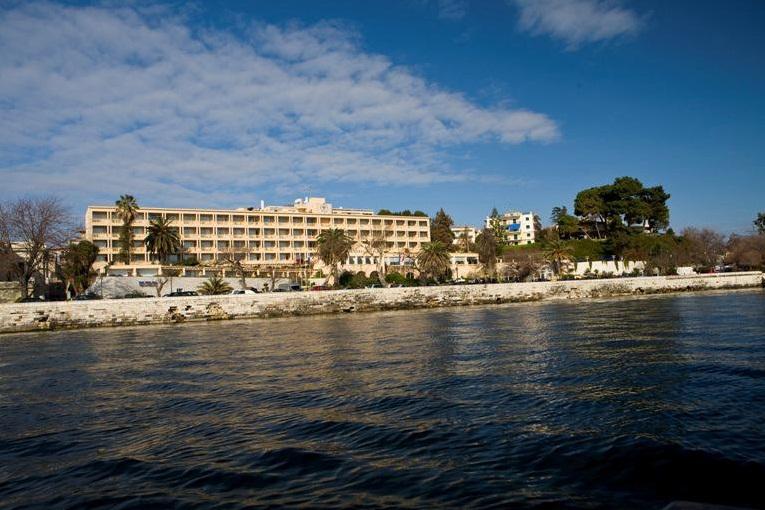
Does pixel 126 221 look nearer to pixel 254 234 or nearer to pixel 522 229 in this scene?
pixel 254 234

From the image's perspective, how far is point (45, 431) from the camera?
11.5 meters

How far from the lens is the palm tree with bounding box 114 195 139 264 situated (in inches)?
3556

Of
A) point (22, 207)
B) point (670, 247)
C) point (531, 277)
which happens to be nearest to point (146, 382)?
point (22, 207)

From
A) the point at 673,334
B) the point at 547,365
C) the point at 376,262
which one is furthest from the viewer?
the point at 376,262

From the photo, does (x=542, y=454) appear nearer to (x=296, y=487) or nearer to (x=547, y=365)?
(x=296, y=487)

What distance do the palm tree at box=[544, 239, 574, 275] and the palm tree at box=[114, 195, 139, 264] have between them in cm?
7151

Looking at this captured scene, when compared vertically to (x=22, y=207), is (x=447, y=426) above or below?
below

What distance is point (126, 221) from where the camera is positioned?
91.9 meters

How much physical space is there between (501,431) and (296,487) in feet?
13.3

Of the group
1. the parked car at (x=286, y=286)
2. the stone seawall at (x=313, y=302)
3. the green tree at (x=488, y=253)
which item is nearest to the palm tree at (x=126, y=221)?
the parked car at (x=286, y=286)

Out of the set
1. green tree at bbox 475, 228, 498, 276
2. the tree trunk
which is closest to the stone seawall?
the tree trunk

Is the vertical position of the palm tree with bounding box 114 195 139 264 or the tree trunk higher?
the palm tree with bounding box 114 195 139 264

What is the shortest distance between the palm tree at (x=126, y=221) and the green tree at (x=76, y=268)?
10.6 metres

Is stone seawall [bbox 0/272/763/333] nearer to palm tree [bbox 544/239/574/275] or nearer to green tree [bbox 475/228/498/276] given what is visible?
palm tree [bbox 544/239/574/275]
